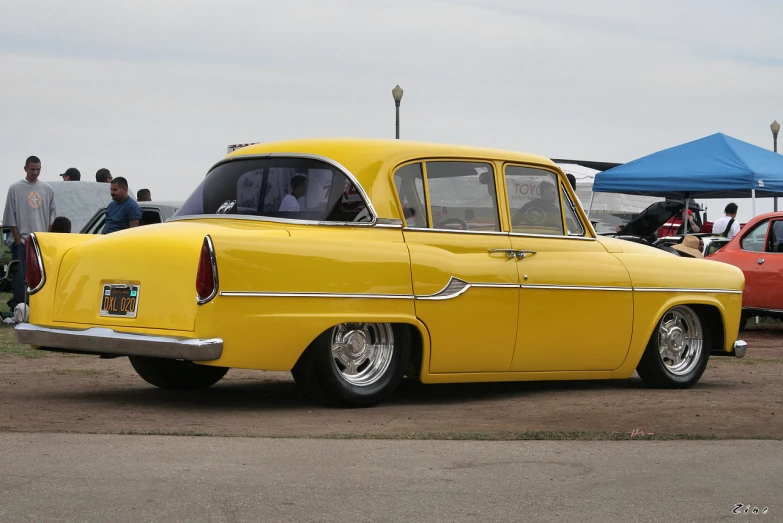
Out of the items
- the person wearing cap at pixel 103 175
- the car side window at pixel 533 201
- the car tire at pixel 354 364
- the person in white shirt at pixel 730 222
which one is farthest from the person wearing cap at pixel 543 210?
the person in white shirt at pixel 730 222

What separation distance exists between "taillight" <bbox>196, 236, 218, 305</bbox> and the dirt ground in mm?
719

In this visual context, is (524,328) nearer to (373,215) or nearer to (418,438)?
(373,215)

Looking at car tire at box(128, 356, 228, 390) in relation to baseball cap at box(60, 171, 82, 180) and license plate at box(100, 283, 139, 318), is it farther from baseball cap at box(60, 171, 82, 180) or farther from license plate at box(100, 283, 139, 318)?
baseball cap at box(60, 171, 82, 180)

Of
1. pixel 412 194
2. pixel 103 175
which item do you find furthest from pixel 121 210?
pixel 412 194

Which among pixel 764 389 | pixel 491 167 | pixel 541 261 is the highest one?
pixel 491 167

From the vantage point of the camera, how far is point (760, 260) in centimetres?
1628

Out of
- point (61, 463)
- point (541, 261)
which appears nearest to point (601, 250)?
point (541, 261)

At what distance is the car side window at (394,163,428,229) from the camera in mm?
8398

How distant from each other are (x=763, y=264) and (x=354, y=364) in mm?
9486

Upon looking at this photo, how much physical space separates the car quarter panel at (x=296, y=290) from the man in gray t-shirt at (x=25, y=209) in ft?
25.5

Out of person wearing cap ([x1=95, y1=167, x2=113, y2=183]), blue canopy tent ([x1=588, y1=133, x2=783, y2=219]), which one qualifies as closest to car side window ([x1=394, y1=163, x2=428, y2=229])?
person wearing cap ([x1=95, y1=167, x2=113, y2=183])

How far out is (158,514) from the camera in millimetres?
4973

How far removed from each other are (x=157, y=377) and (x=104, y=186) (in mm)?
11478

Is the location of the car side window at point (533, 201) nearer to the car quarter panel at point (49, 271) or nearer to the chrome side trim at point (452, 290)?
the chrome side trim at point (452, 290)
